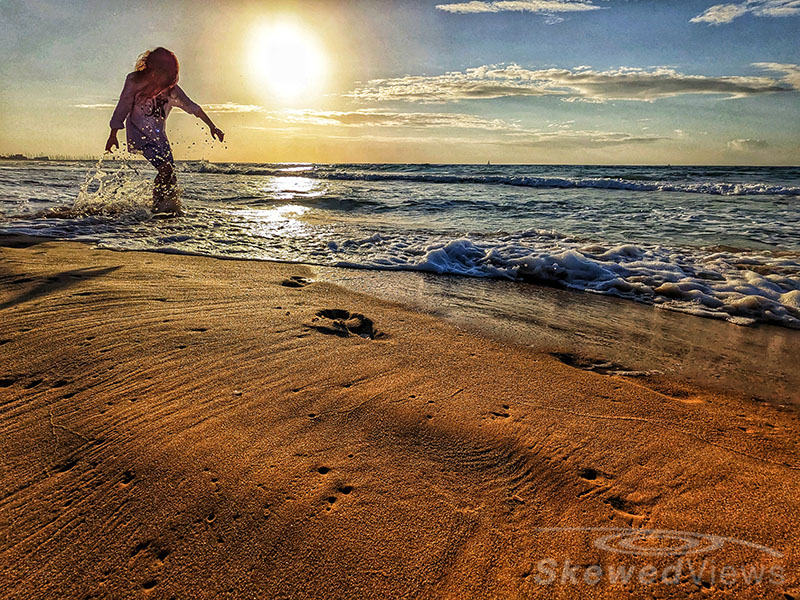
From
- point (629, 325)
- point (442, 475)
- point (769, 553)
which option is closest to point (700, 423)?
point (769, 553)

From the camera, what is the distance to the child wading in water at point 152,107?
6.54 m

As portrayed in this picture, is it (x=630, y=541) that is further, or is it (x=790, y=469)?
(x=790, y=469)

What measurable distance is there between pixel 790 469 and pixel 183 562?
86.2 inches

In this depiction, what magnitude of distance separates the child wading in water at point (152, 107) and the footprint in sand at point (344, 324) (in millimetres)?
5344

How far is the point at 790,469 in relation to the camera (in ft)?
5.43

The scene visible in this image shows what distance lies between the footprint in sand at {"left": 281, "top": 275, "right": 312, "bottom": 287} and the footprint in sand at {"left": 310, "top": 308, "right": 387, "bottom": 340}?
0.83 metres

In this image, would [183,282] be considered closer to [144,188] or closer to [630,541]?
[630,541]

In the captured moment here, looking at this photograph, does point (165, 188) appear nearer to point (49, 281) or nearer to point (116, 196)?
point (116, 196)

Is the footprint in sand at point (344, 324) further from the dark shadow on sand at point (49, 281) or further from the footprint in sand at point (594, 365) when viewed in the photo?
the dark shadow on sand at point (49, 281)

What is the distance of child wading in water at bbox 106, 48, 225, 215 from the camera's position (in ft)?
21.5

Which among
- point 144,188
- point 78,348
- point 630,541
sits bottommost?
point 630,541

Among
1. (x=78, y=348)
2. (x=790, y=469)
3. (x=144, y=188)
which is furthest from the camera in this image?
(x=144, y=188)

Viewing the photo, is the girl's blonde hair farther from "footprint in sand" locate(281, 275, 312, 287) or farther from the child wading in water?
"footprint in sand" locate(281, 275, 312, 287)

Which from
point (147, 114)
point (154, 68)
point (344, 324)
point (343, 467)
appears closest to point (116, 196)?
point (147, 114)
